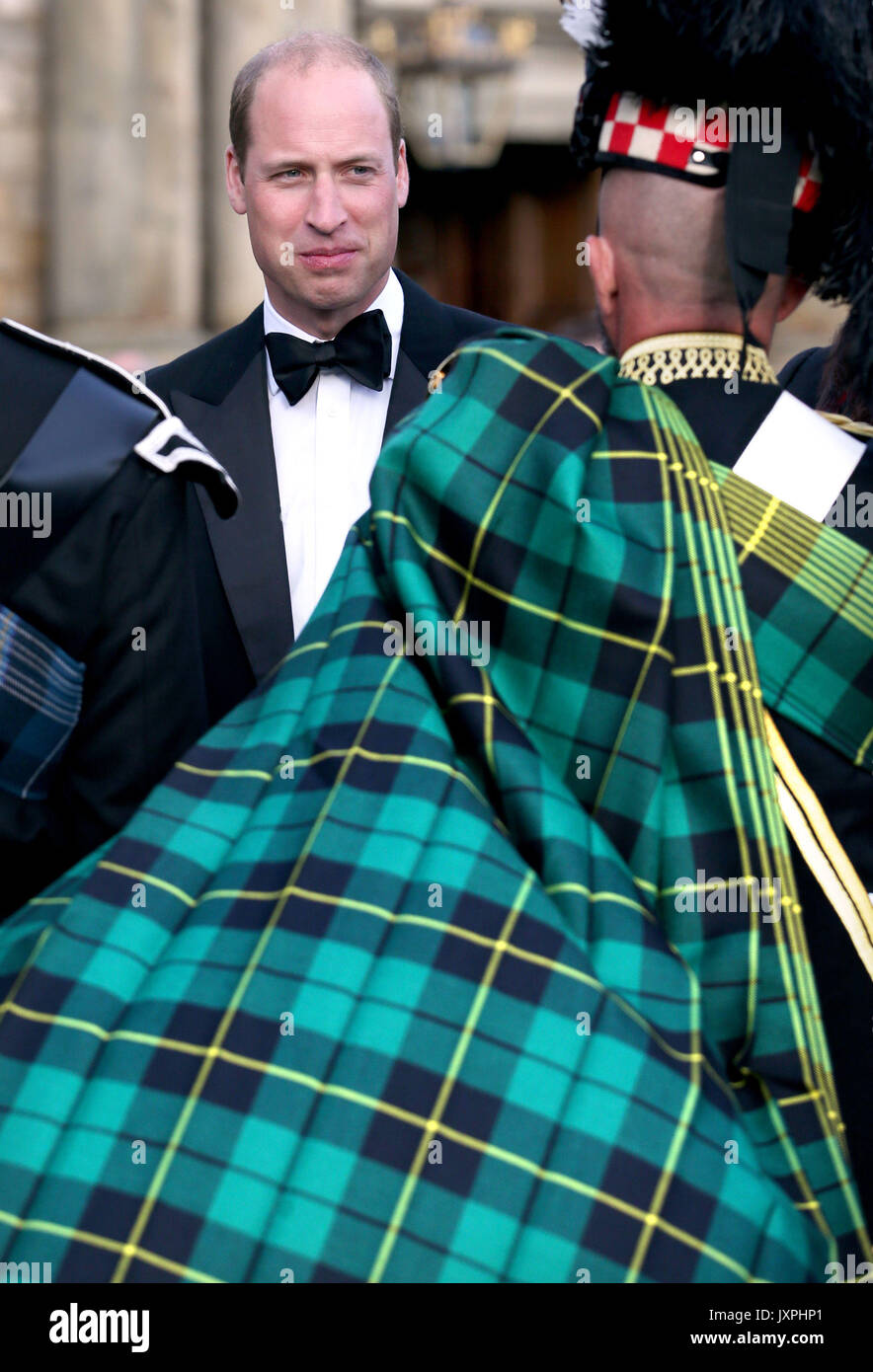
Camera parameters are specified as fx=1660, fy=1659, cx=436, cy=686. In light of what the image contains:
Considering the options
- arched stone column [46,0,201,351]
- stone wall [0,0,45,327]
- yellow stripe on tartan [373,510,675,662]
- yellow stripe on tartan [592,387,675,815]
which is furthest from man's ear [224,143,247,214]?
stone wall [0,0,45,327]

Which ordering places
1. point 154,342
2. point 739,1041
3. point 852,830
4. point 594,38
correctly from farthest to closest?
point 154,342, point 594,38, point 852,830, point 739,1041

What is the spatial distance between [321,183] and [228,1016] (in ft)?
5.57

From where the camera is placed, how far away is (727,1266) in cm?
152

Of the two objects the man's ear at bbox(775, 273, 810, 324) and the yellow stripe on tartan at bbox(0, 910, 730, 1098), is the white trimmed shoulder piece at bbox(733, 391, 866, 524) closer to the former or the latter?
the man's ear at bbox(775, 273, 810, 324)

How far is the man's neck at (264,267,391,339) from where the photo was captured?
116 inches

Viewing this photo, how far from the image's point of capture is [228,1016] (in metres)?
1.60

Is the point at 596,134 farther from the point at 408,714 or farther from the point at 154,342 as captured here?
the point at 154,342

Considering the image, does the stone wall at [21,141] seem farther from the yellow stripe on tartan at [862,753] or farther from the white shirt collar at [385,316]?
the yellow stripe on tartan at [862,753]

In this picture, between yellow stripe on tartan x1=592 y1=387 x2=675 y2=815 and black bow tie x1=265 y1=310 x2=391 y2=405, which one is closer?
yellow stripe on tartan x1=592 y1=387 x2=675 y2=815

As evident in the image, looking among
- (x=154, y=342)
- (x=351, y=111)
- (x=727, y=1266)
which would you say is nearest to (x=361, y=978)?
(x=727, y=1266)

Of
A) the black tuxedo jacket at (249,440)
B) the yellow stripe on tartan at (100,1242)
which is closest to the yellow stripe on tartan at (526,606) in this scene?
the yellow stripe on tartan at (100,1242)

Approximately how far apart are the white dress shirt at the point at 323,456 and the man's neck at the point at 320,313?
2cm

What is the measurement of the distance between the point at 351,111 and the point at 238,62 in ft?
27.3

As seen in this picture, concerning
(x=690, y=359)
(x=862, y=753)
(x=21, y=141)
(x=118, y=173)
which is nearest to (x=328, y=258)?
(x=690, y=359)
